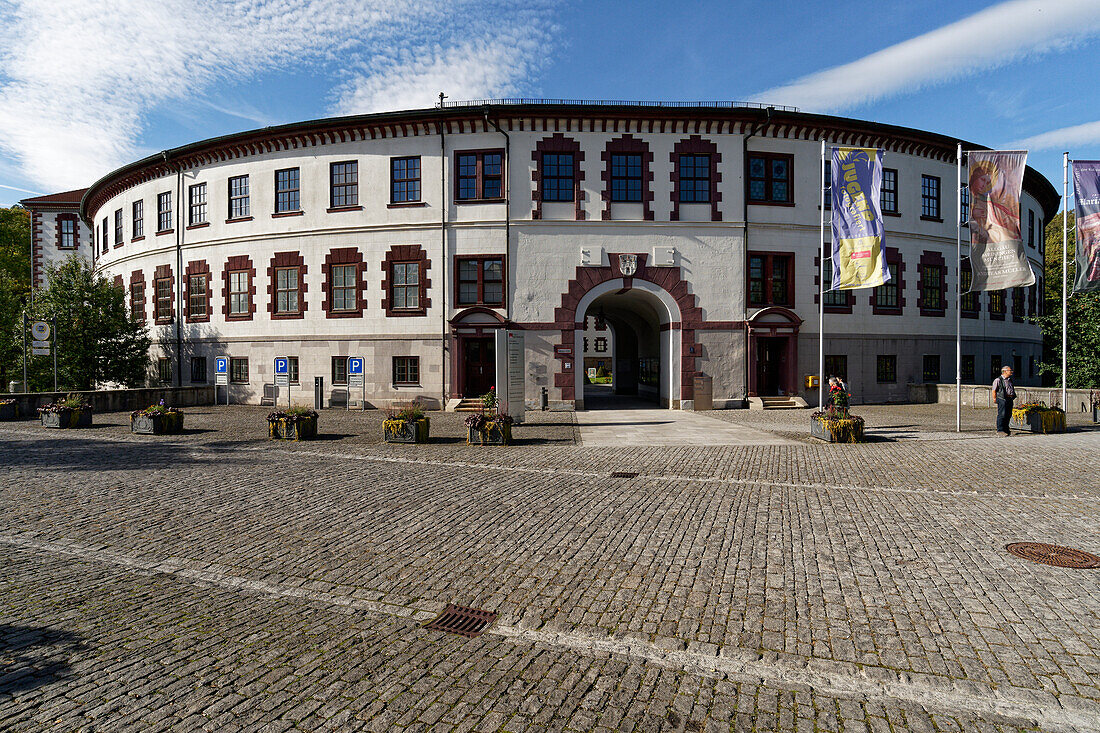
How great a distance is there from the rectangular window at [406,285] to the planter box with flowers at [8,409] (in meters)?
15.0

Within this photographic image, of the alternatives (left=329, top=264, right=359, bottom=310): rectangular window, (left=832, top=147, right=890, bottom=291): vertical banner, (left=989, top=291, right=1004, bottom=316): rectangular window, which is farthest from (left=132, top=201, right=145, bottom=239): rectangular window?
(left=989, top=291, right=1004, bottom=316): rectangular window

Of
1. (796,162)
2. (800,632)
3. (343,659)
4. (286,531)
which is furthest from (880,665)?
(796,162)

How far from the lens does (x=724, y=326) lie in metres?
24.2

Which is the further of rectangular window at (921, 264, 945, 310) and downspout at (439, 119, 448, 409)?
rectangular window at (921, 264, 945, 310)

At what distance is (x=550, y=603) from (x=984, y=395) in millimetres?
27173

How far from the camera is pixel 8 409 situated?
21.4 metres

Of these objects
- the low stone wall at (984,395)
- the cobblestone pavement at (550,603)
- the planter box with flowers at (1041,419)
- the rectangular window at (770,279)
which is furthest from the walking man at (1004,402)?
the rectangular window at (770,279)

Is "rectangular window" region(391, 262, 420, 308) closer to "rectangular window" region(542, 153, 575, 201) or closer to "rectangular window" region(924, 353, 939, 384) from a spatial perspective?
"rectangular window" region(542, 153, 575, 201)

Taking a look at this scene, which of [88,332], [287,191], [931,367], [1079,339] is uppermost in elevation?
[287,191]

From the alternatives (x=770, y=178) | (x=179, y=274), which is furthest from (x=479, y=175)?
(x=179, y=274)

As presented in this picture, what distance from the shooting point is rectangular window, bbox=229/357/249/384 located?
88.9ft

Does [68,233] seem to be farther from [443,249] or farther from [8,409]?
[443,249]

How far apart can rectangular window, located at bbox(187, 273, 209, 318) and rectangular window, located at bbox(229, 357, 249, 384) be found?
316cm

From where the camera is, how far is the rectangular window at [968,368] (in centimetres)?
2891
